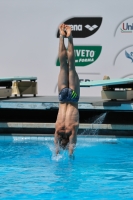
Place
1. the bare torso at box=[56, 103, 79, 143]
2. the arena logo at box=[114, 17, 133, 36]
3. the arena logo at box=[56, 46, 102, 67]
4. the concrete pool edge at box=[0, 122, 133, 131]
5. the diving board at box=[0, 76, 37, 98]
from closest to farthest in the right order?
the bare torso at box=[56, 103, 79, 143], the concrete pool edge at box=[0, 122, 133, 131], the diving board at box=[0, 76, 37, 98], the arena logo at box=[114, 17, 133, 36], the arena logo at box=[56, 46, 102, 67]

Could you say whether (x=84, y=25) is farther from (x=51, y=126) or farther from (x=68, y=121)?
(x=68, y=121)

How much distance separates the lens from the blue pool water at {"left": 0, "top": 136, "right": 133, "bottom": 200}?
6.67 m

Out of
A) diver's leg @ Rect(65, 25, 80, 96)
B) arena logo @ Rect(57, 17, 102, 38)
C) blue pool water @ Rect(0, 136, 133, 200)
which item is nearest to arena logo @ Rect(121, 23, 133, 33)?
arena logo @ Rect(57, 17, 102, 38)

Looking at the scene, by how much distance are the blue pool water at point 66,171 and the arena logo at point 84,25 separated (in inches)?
202

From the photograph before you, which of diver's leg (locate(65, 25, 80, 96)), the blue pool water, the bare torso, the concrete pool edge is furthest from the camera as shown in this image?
the concrete pool edge

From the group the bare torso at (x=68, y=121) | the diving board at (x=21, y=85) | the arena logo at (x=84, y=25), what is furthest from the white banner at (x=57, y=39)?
the bare torso at (x=68, y=121)

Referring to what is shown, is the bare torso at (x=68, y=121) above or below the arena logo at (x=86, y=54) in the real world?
below

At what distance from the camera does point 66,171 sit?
802 cm

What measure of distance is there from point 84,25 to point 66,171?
824 cm

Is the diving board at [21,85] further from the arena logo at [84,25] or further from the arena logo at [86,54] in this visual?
the arena logo at [84,25]

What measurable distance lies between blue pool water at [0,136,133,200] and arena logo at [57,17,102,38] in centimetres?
514

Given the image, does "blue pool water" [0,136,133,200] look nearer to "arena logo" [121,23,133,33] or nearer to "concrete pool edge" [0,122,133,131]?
"concrete pool edge" [0,122,133,131]

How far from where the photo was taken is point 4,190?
6820mm

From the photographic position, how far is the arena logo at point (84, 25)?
15.6m
